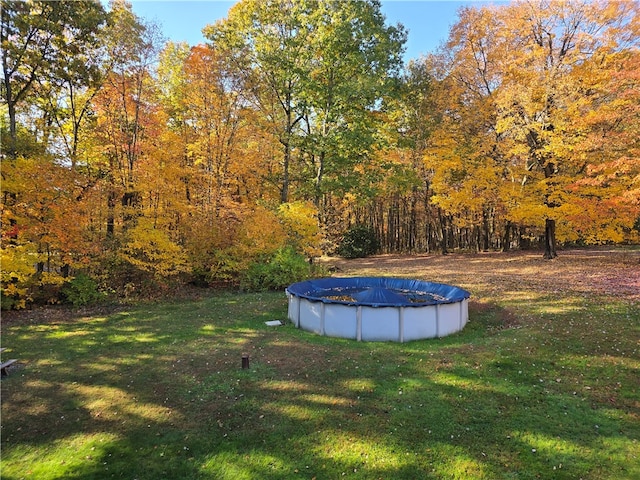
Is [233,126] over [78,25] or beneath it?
beneath

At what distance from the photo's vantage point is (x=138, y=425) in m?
4.81

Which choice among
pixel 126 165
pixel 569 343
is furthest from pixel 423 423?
pixel 126 165

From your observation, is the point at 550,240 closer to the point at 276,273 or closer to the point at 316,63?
→ the point at 276,273

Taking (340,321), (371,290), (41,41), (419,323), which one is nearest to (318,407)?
(340,321)

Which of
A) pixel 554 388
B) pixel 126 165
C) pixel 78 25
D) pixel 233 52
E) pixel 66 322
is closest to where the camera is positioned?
pixel 554 388

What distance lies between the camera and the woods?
11148 mm

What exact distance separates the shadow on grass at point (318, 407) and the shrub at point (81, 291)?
3.13m

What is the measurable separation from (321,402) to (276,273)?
8.77 meters

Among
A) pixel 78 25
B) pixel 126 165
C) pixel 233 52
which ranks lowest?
pixel 126 165

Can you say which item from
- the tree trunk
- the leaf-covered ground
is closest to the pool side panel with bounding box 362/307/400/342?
the leaf-covered ground

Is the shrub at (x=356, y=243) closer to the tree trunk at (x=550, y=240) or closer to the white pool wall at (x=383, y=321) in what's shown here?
the tree trunk at (x=550, y=240)

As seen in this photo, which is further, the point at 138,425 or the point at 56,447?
the point at 138,425

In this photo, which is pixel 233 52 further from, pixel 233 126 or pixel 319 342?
pixel 319 342

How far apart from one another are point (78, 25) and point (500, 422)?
1506 centimetres
